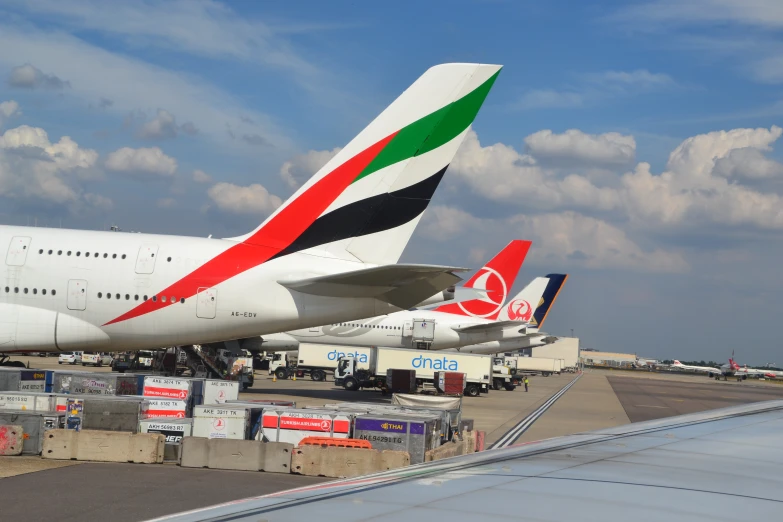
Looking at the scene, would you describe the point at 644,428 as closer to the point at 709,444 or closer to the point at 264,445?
the point at 709,444

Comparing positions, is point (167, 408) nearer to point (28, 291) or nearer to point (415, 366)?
point (28, 291)

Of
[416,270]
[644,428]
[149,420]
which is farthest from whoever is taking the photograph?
[416,270]

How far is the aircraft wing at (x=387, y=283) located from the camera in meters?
19.8

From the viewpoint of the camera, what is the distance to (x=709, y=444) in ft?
20.3

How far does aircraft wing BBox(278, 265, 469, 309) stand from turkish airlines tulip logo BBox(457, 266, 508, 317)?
3422 cm

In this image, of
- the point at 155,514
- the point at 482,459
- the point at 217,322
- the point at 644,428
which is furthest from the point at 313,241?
the point at 482,459

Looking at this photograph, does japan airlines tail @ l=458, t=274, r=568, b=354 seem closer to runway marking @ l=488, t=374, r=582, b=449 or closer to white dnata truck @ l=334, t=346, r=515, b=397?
white dnata truck @ l=334, t=346, r=515, b=397

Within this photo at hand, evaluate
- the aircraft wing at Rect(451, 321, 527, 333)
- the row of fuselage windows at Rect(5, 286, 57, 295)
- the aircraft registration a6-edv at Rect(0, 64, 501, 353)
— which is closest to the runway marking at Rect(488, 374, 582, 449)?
the aircraft registration a6-edv at Rect(0, 64, 501, 353)

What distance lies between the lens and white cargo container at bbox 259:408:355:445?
1636 centimetres

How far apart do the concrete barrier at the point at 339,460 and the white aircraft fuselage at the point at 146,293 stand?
6967 mm

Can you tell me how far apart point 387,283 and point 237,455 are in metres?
6.92

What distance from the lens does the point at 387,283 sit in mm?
21016

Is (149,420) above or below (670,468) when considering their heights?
below

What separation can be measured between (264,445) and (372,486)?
11970mm
